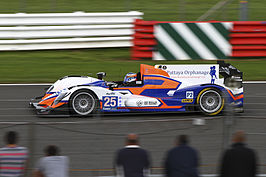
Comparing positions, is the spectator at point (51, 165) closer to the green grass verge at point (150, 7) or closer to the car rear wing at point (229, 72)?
the car rear wing at point (229, 72)

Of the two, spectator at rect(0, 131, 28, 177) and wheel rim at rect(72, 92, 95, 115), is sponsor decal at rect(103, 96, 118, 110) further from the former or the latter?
spectator at rect(0, 131, 28, 177)

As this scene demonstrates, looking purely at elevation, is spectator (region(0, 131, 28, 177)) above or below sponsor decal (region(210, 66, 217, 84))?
below

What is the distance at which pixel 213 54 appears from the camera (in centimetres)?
1661

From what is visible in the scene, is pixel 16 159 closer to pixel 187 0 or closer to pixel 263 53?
pixel 263 53

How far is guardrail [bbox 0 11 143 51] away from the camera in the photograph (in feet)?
58.9

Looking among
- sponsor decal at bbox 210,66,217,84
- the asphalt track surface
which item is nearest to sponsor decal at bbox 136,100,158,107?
sponsor decal at bbox 210,66,217,84

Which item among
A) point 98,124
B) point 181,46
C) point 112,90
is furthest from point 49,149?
point 181,46

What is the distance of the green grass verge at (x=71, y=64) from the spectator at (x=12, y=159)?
9.53m

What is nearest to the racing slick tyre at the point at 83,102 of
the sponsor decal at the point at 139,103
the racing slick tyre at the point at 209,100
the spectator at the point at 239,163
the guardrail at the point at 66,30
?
the sponsor decal at the point at 139,103

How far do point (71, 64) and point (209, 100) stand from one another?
671 cm

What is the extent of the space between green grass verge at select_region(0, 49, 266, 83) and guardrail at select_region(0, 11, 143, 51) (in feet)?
1.05

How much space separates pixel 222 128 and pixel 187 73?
15.6 ft

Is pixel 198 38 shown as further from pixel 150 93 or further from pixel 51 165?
pixel 51 165

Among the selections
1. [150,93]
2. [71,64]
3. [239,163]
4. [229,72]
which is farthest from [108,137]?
[71,64]
